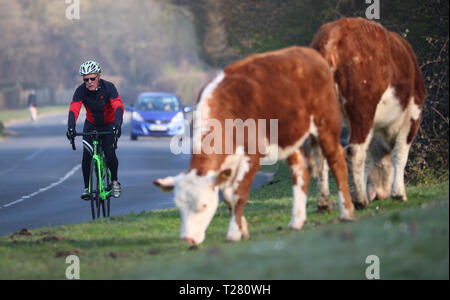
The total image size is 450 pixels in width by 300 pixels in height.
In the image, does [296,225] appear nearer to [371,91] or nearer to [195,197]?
[195,197]

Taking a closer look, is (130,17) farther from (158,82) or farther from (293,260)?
(293,260)

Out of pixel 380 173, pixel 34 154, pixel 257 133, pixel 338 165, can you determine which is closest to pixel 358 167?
pixel 338 165

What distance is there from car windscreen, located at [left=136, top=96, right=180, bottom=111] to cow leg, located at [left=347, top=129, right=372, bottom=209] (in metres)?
31.1

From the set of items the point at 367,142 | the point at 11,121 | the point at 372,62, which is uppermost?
the point at 372,62

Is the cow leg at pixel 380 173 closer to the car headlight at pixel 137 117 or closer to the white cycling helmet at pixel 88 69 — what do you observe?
the white cycling helmet at pixel 88 69

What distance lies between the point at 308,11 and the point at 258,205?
1380cm

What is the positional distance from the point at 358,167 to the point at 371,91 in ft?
3.17

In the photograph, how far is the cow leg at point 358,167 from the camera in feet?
42.8

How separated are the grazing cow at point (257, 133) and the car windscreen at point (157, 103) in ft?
105

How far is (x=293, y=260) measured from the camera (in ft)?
26.8

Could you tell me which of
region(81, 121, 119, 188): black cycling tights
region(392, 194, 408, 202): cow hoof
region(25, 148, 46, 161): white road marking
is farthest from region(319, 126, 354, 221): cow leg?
region(25, 148, 46, 161): white road marking

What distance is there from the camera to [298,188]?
11992 millimetres

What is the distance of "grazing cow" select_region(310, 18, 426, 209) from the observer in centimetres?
1286

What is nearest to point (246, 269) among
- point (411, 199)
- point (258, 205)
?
point (411, 199)
